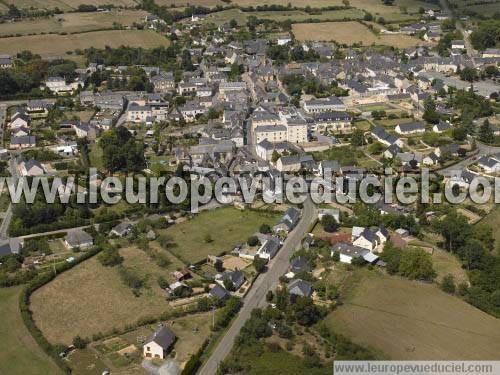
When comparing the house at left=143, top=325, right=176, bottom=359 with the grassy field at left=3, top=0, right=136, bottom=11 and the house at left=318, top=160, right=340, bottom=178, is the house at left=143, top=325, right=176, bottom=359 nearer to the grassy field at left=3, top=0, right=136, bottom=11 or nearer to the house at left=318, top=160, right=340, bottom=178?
the house at left=318, top=160, right=340, bottom=178

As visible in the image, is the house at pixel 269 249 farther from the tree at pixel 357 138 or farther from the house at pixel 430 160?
the tree at pixel 357 138

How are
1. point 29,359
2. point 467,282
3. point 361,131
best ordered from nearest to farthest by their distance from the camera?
point 29,359, point 467,282, point 361,131

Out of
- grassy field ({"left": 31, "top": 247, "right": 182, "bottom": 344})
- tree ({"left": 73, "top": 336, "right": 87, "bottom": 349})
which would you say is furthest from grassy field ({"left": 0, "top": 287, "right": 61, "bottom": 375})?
tree ({"left": 73, "top": 336, "right": 87, "bottom": 349})

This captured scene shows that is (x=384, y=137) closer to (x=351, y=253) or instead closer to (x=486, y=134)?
(x=486, y=134)

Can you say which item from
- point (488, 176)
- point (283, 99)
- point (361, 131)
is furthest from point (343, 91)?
point (488, 176)

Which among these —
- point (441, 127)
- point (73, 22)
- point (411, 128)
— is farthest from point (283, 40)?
point (441, 127)

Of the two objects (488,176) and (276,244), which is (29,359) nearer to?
(276,244)

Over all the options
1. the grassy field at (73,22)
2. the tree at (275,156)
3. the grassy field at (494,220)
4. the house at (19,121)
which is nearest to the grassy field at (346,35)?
the grassy field at (73,22)
